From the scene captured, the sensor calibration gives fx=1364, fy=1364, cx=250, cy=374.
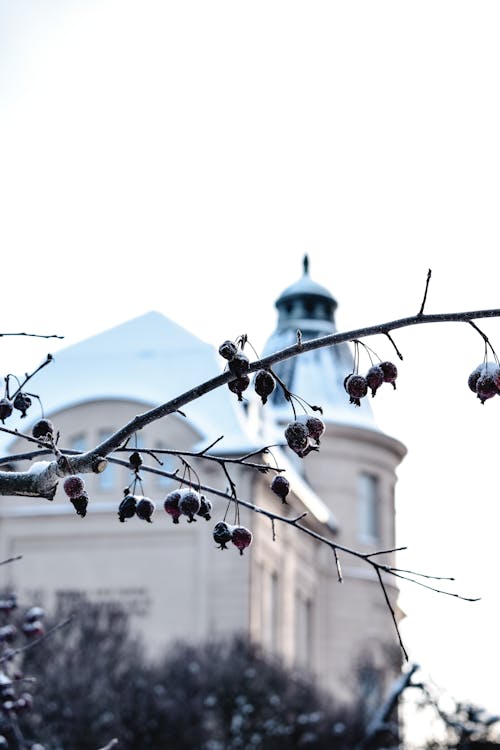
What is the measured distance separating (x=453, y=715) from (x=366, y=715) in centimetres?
1109

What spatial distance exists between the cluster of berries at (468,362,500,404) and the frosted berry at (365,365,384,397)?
319 millimetres

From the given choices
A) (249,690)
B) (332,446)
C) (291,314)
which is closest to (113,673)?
(249,690)

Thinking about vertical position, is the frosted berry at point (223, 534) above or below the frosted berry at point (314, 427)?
below

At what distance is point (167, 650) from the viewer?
30.9 m

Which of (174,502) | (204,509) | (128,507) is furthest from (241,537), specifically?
(128,507)

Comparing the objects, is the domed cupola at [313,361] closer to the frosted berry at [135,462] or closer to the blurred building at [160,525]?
the blurred building at [160,525]

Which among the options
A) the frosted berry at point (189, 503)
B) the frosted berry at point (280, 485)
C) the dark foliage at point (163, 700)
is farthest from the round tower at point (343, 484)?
the frosted berry at point (189, 503)

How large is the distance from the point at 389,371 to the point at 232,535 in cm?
76

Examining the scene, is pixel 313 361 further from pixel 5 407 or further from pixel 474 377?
pixel 474 377

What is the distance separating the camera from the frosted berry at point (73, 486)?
4258 millimetres

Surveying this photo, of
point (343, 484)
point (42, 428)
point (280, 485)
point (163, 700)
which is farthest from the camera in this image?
point (343, 484)

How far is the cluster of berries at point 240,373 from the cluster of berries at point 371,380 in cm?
25

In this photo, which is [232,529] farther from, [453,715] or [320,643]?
[320,643]

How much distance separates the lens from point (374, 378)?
424 cm
